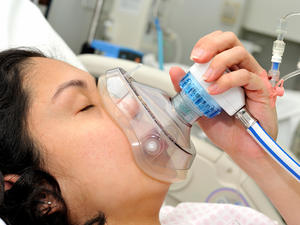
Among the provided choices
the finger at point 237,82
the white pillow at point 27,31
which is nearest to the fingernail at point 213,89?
the finger at point 237,82

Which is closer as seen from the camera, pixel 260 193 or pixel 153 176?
pixel 153 176

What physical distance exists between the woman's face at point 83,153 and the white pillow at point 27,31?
1.96 ft

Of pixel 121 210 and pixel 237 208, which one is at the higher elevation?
pixel 121 210

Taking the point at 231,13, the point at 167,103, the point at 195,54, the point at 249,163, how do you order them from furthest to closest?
1. the point at 231,13
2. the point at 249,163
3. the point at 167,103
4. the point at 195,54

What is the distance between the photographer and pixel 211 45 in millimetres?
886

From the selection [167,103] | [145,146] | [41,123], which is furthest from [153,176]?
[41,123]

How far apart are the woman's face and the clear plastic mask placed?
0.07 feet

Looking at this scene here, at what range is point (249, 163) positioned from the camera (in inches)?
43.6

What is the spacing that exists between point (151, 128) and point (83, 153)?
179 millimetres

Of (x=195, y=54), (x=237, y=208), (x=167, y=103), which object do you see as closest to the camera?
(x=195, y=54)

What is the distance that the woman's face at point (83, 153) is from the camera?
91 cm

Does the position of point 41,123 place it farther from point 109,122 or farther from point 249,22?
point 249,22

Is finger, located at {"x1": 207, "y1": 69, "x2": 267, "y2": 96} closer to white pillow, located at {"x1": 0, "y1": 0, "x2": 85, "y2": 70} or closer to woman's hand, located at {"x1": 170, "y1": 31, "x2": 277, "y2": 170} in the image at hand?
woman's hand, located at {"x1": 170, "y1": 31, "x2": 277, "y2": 170}

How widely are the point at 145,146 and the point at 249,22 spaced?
9.91 ft
